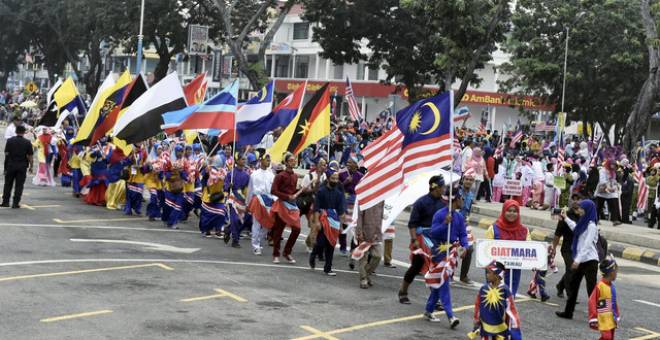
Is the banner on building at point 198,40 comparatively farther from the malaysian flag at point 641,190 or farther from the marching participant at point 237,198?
the marching participant at point 237,198

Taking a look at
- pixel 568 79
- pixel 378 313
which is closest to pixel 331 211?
pixel 378 313

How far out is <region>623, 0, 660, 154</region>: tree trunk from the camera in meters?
28.5

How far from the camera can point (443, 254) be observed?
11.6 metres

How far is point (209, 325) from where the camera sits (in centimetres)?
1052

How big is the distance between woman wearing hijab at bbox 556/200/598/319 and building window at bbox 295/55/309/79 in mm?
67172

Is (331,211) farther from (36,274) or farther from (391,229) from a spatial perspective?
(36,274)

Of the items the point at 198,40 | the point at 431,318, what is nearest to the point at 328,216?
the point at 431,318

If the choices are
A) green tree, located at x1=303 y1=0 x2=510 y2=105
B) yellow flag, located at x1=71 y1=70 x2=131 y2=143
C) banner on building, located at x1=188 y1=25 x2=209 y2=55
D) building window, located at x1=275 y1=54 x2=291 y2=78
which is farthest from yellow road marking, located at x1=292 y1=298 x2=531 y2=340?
building window, located at x1=275 y1=54 x2=291 y2=78

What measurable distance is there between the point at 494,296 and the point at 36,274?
258 inches

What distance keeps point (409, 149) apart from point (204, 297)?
3.24 metres

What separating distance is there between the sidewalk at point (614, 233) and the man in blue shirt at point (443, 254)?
9.27 m

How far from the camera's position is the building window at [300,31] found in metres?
77.4

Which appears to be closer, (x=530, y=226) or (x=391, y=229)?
(x=391, y=229)

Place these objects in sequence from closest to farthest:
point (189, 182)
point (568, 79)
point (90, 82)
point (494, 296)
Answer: point (494, 296) < point (189, 182) < point (568, 79) < point (90, 82)
